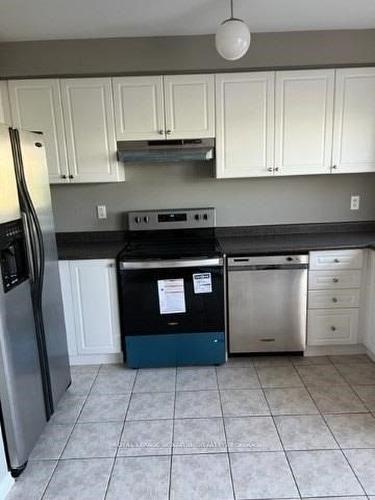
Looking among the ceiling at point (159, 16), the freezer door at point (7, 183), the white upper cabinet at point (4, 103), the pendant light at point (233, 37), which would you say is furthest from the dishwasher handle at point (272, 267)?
the white upper cabinet at point (4, 103)

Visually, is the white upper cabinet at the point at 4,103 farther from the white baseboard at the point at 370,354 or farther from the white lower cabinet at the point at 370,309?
the white baseboard at the point at 370,354

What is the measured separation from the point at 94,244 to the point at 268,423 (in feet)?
6.35

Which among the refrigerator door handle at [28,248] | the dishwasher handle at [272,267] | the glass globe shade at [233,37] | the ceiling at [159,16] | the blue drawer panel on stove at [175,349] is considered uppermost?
the ceiling at [159,16]

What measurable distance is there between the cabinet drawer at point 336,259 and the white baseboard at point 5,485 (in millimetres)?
2241

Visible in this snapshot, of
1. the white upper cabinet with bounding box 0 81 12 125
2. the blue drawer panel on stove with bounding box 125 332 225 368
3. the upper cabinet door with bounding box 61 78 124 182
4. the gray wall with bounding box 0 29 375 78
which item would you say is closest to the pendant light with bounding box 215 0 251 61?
the gray wall with bounding box 0 29 375 78

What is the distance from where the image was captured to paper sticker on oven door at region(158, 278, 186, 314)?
2658 millimetres

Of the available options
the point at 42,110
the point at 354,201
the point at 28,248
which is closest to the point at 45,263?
the point at 28,248

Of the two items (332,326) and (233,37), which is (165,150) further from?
(332,326)

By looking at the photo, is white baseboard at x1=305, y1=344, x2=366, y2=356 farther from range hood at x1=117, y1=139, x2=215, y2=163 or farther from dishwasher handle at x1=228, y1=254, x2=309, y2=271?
range hood at x1=117, y1=139, x2=215, y2=163

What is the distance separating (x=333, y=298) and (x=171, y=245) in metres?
1.31

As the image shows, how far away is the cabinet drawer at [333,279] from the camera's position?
2740 millimetres

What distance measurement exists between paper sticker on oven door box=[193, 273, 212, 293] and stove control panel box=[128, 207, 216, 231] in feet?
2.09

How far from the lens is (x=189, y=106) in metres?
2.78

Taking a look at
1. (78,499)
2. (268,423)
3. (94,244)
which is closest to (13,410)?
(78,499)
